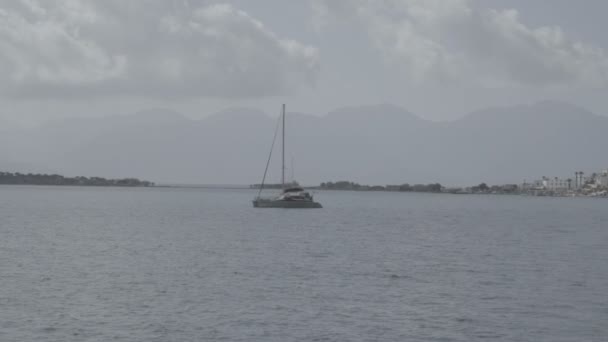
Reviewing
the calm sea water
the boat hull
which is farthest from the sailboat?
the calm sea water

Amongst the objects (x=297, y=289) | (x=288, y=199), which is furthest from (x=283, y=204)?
(x=297, y=289)

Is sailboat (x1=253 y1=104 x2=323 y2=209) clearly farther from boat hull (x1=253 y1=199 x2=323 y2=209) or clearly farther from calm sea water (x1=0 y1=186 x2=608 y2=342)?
calm sea water (x1=0 y1=186 x2=608 y2=342)

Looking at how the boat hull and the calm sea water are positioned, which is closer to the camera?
the calm sea water

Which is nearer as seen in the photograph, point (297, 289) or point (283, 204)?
point (297, 289)

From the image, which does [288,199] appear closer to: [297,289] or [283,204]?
[283,204]

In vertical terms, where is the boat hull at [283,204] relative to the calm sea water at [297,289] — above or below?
above

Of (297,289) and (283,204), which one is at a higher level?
(283,204)

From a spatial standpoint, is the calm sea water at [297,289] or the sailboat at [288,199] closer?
the calm sea water at [297,289]

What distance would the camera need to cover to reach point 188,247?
5688 centimetres

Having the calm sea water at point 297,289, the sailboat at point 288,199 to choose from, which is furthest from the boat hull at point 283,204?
the calm sea water at point 297,289

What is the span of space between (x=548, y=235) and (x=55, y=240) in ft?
153

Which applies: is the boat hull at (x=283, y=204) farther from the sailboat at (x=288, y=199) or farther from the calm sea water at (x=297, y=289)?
the calm sea water at (x=297, y=289)

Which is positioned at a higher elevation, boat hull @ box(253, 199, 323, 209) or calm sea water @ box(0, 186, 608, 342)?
boat hull @ box(253, 199, 323, 209)

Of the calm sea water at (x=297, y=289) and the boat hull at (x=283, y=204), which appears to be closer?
the calm sea water at (x=297, y=289)
